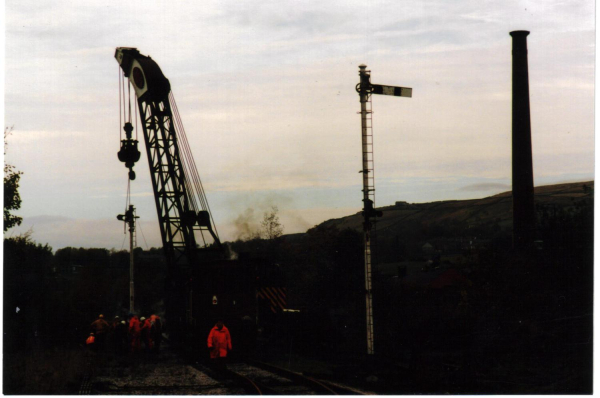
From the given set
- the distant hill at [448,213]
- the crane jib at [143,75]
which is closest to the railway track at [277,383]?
the crane jib at [143,75]

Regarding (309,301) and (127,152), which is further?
(309,301)

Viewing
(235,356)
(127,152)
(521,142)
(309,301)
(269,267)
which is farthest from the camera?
(309,301)

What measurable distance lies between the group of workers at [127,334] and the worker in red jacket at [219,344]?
5.90 metres

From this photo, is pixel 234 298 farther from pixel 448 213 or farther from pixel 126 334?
pixel 448 213

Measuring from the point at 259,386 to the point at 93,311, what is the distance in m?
25.2

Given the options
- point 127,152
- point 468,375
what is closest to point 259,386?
point 468,375

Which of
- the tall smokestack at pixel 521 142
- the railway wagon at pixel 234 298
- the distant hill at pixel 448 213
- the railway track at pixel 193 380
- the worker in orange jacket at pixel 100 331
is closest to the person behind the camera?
the railway track at pixel 193 380

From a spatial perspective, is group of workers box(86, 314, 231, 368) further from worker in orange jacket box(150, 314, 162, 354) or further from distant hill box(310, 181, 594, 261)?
distant hill box(310, 181, 594, 261)

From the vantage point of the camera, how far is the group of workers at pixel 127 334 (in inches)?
776

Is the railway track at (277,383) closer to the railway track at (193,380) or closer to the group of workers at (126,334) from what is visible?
the railway track at (193,380)

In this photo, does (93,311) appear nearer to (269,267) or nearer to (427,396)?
(269,267)

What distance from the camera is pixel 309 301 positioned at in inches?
2153

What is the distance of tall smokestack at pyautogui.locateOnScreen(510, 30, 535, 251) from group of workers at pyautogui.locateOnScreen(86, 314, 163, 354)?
2130 cm

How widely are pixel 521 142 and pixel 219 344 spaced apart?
2443 centimetres
